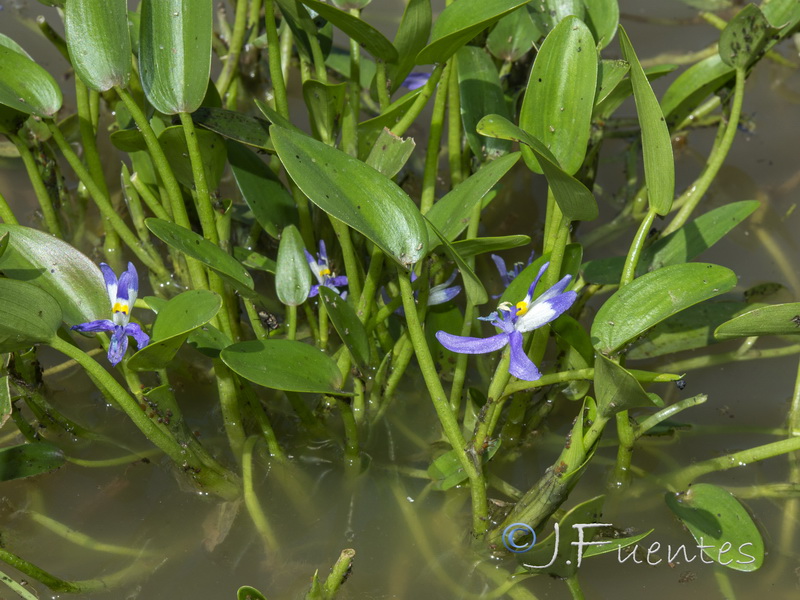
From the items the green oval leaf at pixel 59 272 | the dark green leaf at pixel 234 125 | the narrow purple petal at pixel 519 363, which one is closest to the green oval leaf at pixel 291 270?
the dark green leaf at pixel 234 125

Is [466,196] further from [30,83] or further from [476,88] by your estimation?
[30,83]

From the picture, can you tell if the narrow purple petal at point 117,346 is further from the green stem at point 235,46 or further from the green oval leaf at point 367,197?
the green stem at point 235,46

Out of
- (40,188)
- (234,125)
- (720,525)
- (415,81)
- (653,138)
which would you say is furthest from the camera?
(415,81)

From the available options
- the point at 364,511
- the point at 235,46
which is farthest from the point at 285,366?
the point at 235,46

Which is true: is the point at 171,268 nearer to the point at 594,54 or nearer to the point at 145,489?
the point at 145,489

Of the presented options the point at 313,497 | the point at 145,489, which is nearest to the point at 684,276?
the point at 313,497

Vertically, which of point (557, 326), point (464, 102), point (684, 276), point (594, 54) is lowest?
point (557, 326)
